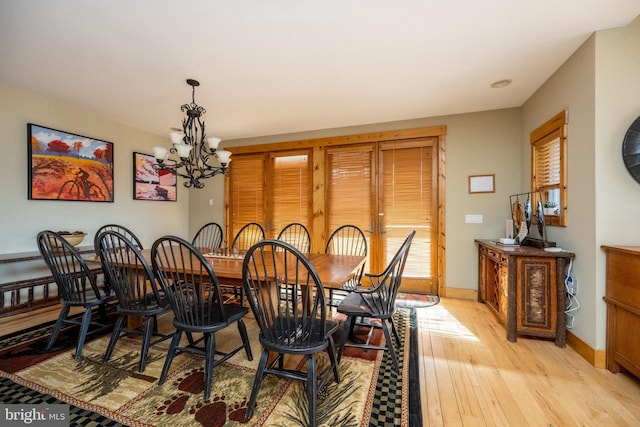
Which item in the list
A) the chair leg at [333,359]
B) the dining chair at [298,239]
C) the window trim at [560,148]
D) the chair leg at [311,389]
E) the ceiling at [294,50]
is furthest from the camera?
the dining chair at [298,239]

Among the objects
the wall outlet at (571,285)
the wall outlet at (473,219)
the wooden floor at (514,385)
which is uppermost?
the wall outlet at (473,219)

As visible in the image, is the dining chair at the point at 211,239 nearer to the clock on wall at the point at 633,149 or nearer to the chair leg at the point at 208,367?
the chair leg at the point at 208,367

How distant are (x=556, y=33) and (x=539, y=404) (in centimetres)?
259

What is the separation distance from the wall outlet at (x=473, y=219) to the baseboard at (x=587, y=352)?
61.8 inches

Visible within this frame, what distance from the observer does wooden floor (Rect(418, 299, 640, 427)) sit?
Answer: 1.54 m

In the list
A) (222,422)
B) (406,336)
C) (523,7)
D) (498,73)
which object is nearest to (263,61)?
(523,7)

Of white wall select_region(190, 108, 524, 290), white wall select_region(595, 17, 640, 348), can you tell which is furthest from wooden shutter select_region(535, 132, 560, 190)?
white wall select_region(595, 17, 640, 348)

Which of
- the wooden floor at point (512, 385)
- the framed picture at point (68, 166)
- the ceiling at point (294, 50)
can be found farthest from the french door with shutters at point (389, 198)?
the framed picture at point (68, 166)

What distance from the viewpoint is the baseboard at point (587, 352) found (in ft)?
6.59

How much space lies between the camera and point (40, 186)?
3.17 meters

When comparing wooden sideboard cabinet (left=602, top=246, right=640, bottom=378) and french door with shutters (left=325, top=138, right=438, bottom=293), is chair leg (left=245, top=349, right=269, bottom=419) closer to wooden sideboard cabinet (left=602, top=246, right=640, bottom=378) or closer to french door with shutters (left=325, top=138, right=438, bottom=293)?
wooden sideboard cabinet (left=602, top=246, right=640, bottom=378)

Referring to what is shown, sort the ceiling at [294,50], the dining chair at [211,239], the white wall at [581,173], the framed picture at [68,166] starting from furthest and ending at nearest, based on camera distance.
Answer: the dining chair at [211,239]
the framed picture at [68,166]
the white wall at [581,173]
the ceiling at [294,50]

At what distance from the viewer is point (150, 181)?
14.9 ft

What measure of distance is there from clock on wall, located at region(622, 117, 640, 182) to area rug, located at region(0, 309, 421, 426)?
6.88ft
